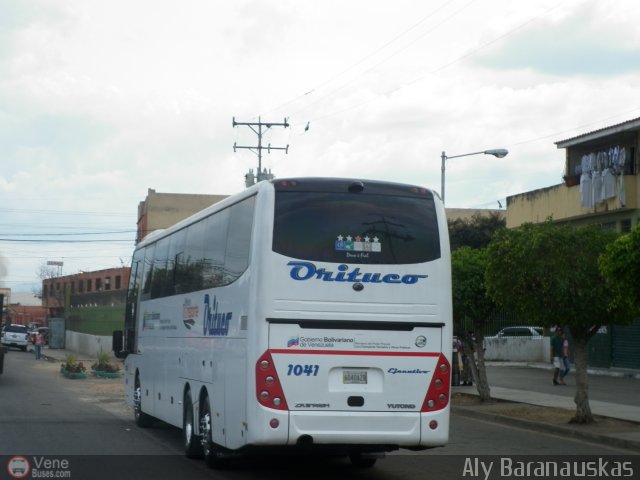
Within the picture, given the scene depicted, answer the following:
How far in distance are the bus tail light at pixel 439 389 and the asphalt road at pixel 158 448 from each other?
1393 millimetres

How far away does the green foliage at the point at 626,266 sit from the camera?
1540cm

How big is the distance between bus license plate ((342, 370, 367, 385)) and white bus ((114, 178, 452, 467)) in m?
0.02

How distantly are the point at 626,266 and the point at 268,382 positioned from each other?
6.87m

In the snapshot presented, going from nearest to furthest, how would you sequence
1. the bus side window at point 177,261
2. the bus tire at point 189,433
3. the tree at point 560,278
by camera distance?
the bus tire at point 189,433 < the bus side window at point 177,261 < the tree at point 560,278

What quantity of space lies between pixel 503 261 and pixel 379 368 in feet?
28.9

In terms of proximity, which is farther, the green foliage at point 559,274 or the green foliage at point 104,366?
the green foliage at point 104,366

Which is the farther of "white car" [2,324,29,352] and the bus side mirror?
"white car" [2,324,29,352]

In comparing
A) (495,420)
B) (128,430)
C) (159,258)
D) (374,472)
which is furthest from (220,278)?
(495,420)

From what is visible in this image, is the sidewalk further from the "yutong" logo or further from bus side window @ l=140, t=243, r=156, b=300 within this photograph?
bus side window @ l=140, t=243, r=156, b=300

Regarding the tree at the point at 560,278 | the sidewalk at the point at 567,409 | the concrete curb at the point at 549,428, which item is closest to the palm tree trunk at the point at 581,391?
the tree at the point at 560,278

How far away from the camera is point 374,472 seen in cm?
1331

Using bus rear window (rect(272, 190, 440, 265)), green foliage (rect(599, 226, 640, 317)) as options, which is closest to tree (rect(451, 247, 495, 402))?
green foliage (rect(599, 226, 640, 317))

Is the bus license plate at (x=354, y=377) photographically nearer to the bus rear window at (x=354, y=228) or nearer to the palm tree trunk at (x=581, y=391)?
the bus rear window at (x=354, y=228)

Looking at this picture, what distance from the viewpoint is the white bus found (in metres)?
11.5
